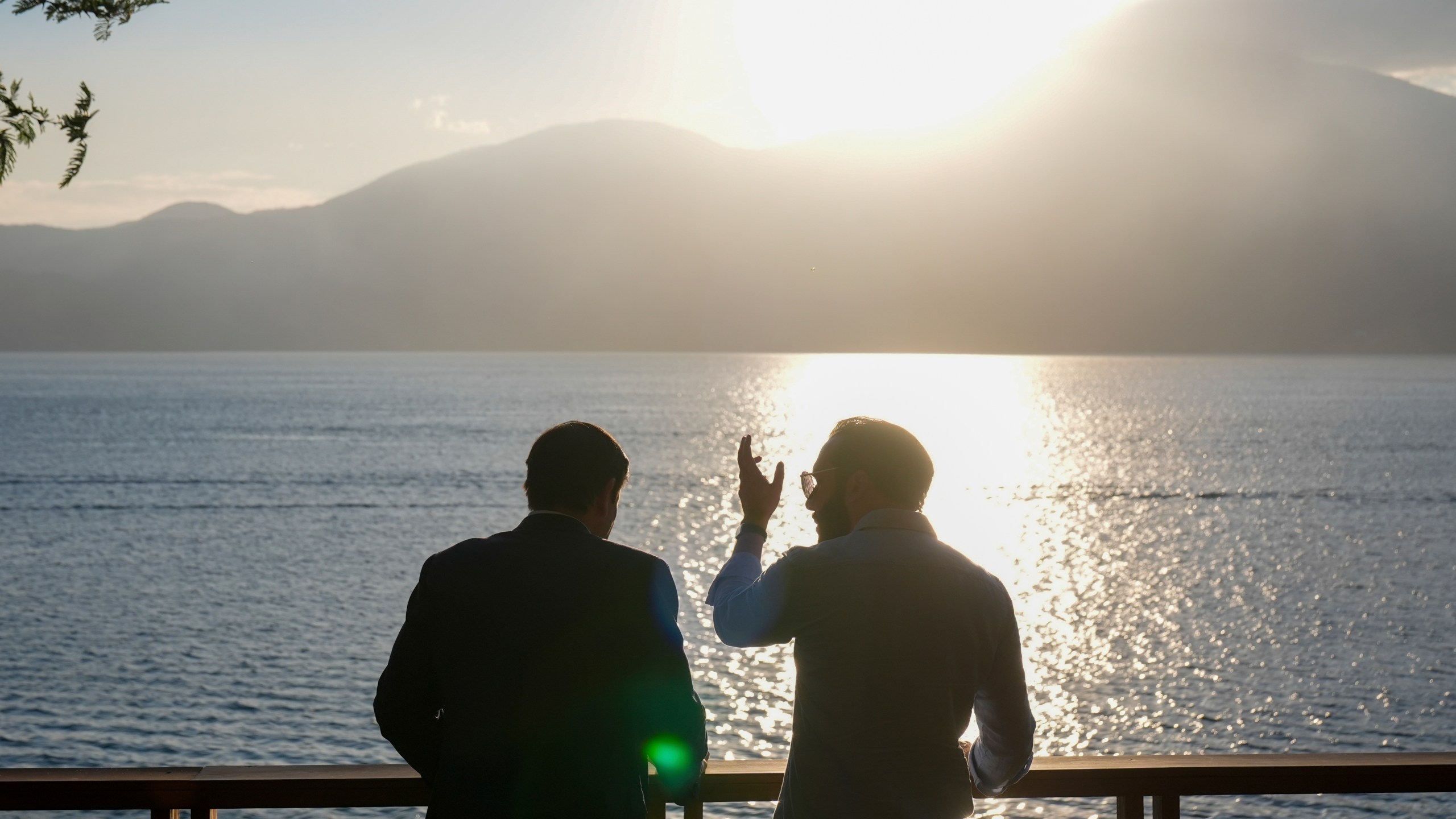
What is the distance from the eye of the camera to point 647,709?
2.66m

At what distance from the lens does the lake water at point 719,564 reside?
23656 millimetres

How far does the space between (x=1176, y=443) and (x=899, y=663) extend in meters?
102

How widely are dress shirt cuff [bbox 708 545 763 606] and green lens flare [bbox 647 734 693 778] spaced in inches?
12.3

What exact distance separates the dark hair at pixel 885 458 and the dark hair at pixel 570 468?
1.69 ft

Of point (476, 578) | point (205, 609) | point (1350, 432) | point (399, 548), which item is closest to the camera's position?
point (476, 578)

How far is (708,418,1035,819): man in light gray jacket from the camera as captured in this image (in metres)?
2.67

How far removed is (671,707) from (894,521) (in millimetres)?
650

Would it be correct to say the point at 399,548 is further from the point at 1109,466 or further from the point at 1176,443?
the point at 1176,443

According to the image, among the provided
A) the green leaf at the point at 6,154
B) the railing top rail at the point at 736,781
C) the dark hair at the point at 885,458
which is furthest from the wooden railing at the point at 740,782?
the green leaf at the point at 6,154

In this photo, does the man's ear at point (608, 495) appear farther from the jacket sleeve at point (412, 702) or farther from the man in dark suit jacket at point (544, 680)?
the jacket sleeve at point (412, 702)

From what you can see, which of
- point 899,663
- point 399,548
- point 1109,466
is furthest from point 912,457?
point 1109,466

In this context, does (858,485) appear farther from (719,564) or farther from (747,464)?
(719,564)

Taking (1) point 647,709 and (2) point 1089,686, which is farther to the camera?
(2) point 1089,686

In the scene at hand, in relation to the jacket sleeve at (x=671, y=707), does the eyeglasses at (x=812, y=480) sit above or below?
above
